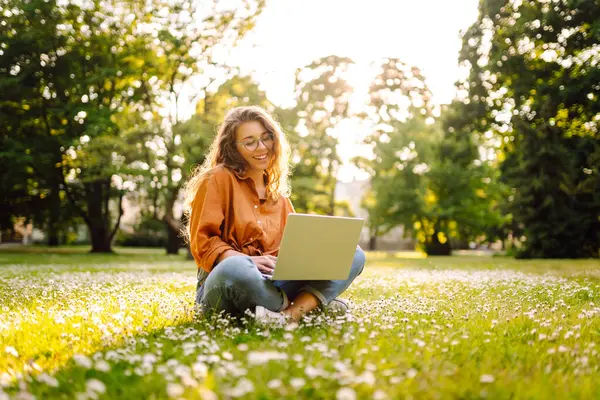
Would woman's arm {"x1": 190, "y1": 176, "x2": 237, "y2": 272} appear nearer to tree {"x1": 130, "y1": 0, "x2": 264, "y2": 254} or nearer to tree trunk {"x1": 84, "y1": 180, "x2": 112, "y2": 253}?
tree {"x1": 130, "y1": 0, "x2": 264, "y2": 254}

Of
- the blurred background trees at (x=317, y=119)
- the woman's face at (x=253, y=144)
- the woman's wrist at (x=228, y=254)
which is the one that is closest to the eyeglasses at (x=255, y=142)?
the woman's face at (x=253, y=144)

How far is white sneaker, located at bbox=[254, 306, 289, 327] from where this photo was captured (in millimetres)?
4094

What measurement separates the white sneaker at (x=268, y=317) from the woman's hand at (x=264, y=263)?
0.33m

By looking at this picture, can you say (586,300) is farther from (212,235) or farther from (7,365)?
(7,365)

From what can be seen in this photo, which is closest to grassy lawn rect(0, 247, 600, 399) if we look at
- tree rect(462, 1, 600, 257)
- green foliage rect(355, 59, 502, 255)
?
tree rect(462, 1, 600, 257)

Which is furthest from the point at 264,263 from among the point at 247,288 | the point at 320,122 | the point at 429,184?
the point at 429,184

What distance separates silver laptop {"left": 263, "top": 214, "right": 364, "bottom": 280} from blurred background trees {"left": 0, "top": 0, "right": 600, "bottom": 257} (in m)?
16.2

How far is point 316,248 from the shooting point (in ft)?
13.7

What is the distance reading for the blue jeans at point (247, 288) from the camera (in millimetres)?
4203

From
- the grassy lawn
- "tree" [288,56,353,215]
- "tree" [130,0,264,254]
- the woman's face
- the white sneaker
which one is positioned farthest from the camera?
"tree" [288,56,353,215]

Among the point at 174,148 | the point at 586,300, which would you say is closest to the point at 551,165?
the point at 174,148

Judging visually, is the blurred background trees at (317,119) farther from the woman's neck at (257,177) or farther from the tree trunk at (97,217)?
the woman's neck at (257,177)

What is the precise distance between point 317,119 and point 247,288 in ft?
92.7

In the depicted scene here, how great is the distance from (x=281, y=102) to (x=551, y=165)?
12.0 m
